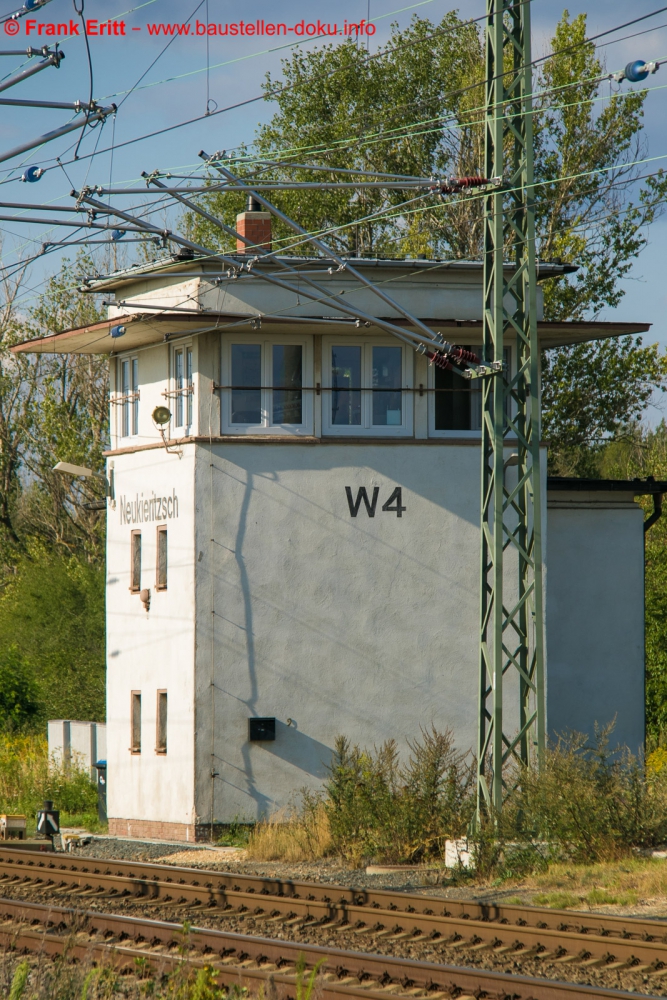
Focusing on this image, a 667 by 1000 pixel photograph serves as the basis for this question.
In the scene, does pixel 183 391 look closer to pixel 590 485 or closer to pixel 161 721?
pixel 161 721

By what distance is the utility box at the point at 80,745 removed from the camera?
1000 inches

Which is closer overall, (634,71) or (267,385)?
(634,71)

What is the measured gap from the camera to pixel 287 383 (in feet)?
65.9

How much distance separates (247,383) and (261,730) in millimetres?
5392

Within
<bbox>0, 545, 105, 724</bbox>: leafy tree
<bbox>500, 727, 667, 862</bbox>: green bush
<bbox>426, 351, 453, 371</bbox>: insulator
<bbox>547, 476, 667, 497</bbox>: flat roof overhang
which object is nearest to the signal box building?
<bbox>547, 476, 667, 497</bbox>: flat roof overhang

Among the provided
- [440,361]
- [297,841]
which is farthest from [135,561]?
[440,361]

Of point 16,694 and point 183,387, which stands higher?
point 183,387

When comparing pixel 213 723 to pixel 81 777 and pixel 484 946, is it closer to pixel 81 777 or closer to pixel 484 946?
pixel 81 777

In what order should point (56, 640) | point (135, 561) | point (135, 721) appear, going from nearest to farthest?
point (135, 721)
point (135, 561)
point (56, 640)

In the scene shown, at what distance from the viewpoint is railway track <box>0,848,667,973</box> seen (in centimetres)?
1027

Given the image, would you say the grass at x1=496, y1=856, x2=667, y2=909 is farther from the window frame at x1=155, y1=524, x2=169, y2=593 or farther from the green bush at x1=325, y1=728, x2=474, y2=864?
the window frame at x1=155, y1=524, x2=169, y2=593

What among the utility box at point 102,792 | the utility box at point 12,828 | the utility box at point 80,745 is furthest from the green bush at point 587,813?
the utility box at point 80,745

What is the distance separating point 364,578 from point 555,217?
19.4 meters

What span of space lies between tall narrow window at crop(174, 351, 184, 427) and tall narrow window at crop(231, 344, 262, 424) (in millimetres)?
1038
